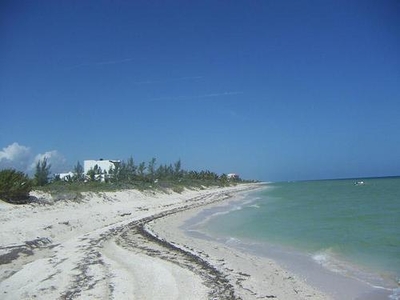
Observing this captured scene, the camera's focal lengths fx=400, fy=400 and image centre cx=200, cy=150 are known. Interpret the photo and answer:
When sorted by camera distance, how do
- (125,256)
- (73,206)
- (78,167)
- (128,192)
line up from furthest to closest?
(78,167)
(128,192)
(73,206)
(125,256)

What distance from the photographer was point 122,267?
10172 mm

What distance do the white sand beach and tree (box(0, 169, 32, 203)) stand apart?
3.45 metres

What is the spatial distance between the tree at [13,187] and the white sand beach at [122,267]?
345 cm

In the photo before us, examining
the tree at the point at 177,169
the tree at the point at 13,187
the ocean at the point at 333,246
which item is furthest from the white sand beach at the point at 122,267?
the tree at the point at 177,169

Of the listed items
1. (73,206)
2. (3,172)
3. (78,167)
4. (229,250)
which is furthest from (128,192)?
(229,250)

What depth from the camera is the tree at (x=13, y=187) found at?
21.9 metres

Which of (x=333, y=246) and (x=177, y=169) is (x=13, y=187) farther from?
(x=177, y=169)

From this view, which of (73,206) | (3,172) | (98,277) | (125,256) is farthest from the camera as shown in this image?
(73,206)

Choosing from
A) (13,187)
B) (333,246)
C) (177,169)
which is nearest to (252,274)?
(333,246)

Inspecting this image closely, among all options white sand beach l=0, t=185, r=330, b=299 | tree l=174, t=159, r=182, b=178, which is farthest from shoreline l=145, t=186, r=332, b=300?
tree l=174, t=159, r=182, b=178

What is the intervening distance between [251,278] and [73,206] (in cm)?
1846

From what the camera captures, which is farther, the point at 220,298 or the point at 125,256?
the point at 125,256

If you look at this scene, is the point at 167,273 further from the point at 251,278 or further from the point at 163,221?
the point at 163,221

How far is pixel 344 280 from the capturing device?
10.1m
